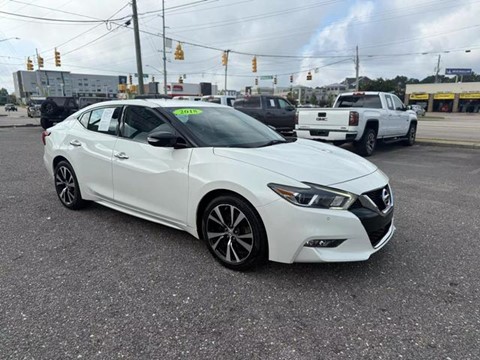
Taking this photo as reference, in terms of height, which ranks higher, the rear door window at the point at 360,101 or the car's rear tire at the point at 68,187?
the rear door window at the point at 360,101

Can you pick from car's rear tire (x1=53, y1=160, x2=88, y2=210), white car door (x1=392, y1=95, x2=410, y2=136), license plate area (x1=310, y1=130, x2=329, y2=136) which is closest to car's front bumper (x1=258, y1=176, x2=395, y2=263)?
car's rear tire (x1=53, y1=160, x2=88, y2=210)

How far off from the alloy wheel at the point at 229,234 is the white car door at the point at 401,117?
9845 mm

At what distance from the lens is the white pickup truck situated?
30.4 feet

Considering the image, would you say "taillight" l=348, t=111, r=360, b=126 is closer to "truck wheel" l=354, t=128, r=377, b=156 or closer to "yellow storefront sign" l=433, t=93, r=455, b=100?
"truck wheel" l=354, t=128, r=377, b=156

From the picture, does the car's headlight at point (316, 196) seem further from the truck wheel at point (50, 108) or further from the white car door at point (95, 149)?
the truck wheel at point (50, 108)

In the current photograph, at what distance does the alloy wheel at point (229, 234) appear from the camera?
3.01m

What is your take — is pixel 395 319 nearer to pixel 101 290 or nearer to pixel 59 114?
pixel 101 290

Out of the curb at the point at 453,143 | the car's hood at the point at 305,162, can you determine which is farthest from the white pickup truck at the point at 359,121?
the car's hood at the point at 305,162

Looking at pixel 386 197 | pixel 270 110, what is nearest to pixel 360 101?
pixel 270 110

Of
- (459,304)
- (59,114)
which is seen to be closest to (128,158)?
(459,304)

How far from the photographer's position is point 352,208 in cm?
279

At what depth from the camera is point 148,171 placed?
358 cm

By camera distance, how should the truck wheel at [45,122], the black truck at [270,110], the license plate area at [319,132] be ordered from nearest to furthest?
the license plate area at [319,132] → the black truck at [270,110] → the truck wheel at [45,122]

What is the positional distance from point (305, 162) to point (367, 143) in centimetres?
745
